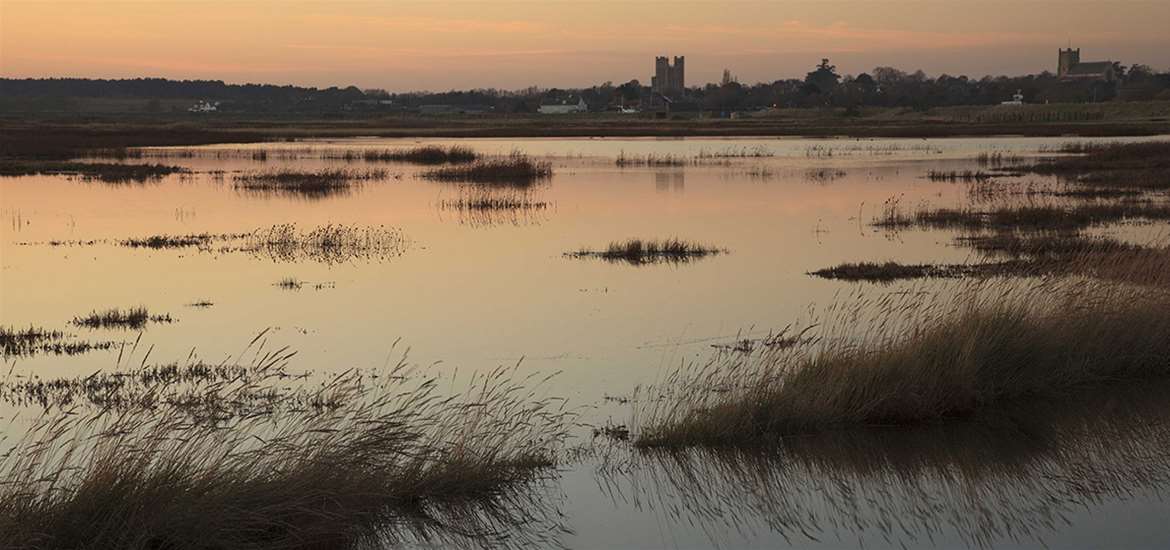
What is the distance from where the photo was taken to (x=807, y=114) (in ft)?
445

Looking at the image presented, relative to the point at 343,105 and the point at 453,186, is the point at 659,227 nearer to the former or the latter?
the point at 453,186

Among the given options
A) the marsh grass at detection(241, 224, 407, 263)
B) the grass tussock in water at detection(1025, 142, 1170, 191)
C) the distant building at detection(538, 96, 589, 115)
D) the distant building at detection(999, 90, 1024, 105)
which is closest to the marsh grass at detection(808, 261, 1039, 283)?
the marsh grass at detection(241, 224, 407, 263)

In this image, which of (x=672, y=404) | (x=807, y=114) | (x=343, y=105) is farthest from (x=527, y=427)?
(x=343, y=105)

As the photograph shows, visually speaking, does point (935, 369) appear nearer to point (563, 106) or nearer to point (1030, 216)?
point (1030, 216)

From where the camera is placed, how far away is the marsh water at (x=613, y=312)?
30.2ft

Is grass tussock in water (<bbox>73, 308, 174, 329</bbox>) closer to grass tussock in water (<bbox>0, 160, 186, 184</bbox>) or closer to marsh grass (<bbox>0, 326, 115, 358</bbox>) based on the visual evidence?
marsh grass (<bbox>0, 326, 115, 358</bbox>)

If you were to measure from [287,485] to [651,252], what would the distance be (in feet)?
53.9

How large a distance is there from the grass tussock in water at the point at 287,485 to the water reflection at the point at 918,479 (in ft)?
3.37

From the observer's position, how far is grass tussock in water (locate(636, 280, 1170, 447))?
11.1 metres

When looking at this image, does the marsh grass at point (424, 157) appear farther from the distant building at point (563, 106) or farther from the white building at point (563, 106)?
the white building at point (563, 106)

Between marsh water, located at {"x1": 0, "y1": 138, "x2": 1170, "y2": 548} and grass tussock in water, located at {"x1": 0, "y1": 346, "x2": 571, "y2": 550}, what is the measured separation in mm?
Answer: 642

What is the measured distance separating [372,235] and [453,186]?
564 inches

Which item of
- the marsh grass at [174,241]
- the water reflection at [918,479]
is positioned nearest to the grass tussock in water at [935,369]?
the water reflection at [918,479]

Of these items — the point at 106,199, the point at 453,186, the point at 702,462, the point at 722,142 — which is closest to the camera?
the point at 702,462
